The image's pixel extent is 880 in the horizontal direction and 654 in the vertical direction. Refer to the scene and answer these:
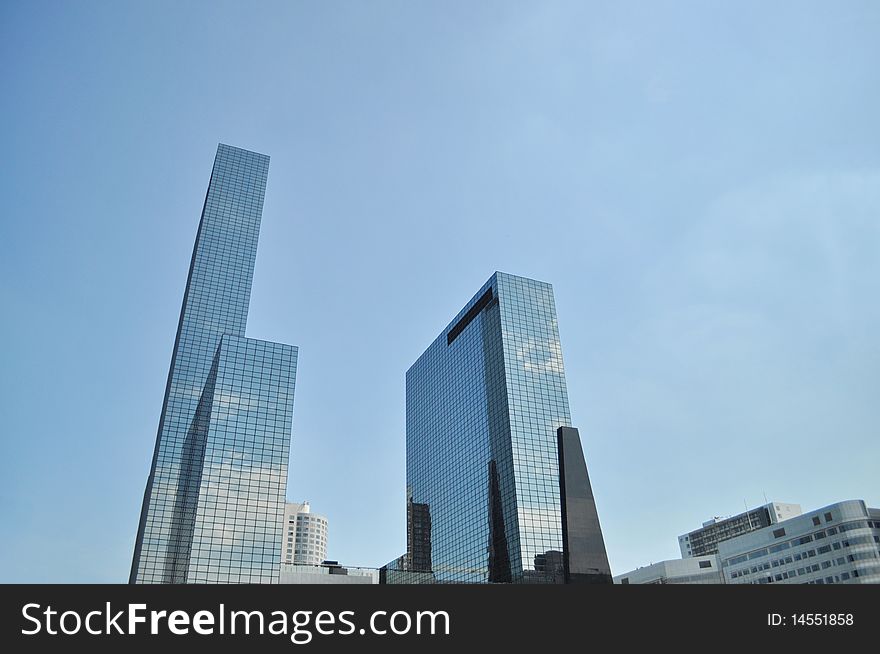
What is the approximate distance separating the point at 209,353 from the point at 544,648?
460 feet

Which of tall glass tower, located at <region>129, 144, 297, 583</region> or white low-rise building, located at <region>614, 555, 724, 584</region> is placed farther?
white low-rise building, located at <region>614, 555, 724, 584</region>

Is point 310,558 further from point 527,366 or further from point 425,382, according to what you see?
point 527,366

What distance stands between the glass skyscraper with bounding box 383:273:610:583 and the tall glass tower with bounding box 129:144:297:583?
30998mm

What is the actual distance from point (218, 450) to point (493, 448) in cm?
4318

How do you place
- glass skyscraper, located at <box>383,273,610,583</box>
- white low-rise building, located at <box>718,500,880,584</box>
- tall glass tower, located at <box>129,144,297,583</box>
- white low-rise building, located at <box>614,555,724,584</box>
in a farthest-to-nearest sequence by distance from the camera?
white low-rise building, located at <box>614,555,724,584</box> < tall glass tower, located at <box>129,144,297,583</box> < glass skyscraper, located at <box>383,273,610,583</box> < white low-rise building, located at <box>718,500,880,584</box>

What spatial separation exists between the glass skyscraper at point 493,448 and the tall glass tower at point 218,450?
1220 inches

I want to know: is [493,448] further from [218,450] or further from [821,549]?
[821,549]

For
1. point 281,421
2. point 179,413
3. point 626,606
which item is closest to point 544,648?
point 626,606

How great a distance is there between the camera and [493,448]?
330ft

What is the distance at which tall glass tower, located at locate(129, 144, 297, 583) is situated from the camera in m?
96.4

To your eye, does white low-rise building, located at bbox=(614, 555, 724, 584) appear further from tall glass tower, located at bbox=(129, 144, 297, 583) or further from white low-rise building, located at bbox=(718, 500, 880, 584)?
tall glass tower, located at bbox=(129, 144, 297, 583)

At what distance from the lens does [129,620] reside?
5.21 meters

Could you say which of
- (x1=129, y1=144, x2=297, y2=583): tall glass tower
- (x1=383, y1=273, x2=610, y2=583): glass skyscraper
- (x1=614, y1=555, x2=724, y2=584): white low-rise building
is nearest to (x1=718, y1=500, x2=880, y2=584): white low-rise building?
(x1=614, y1=555, x2=724, y2=584): white low-rise building

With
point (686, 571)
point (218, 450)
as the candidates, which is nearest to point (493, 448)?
point (218, 450)
